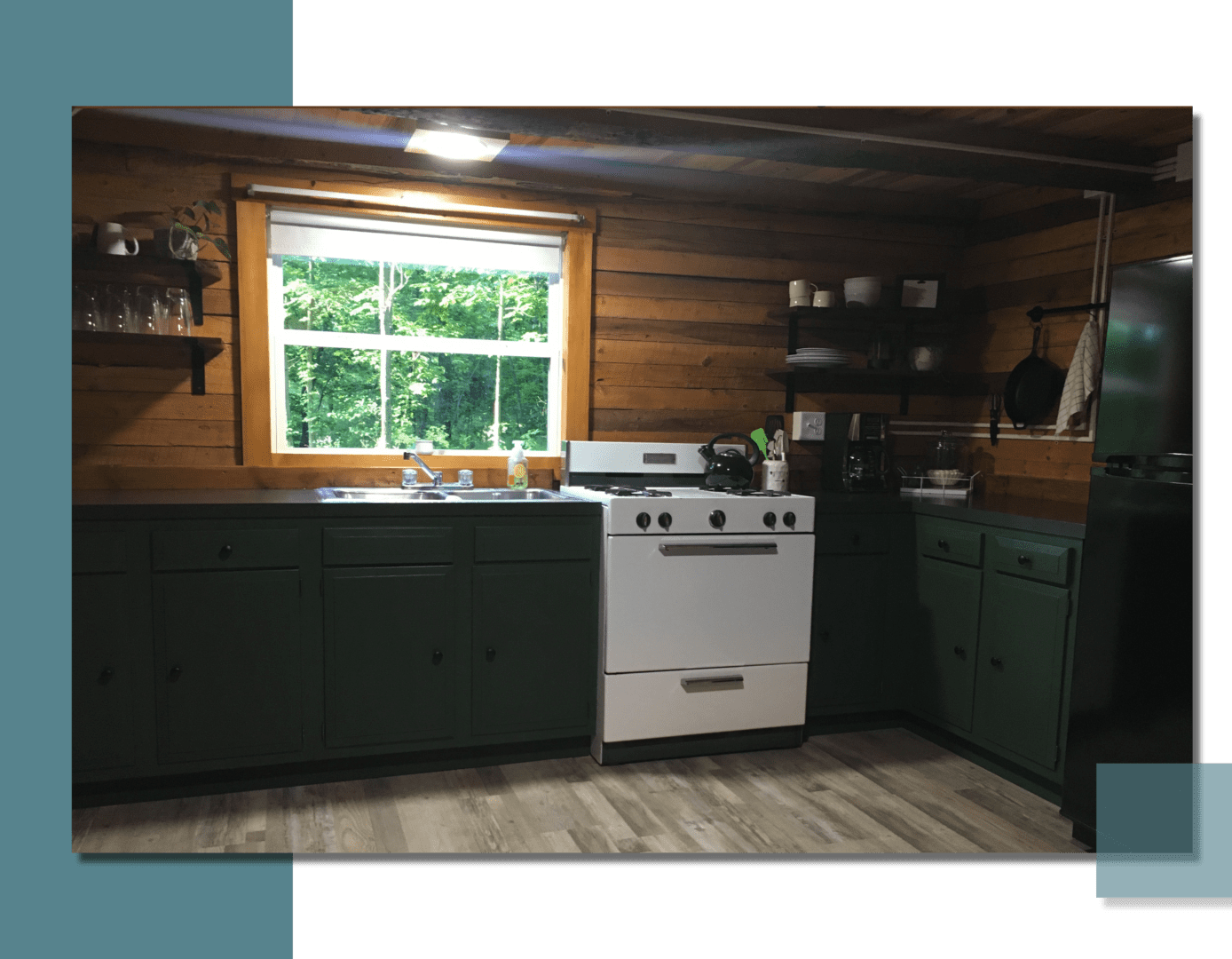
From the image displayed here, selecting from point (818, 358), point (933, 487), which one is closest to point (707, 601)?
point (818, 358)

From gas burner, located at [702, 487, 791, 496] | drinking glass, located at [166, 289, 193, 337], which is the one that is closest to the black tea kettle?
gas burner, located at [702, 487, 791, 496]

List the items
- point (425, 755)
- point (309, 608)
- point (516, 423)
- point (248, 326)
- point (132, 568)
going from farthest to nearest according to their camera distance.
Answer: point (516, 423) → point (248, 326) → point (425, 755) → point (309, 608) → point (132, 568)

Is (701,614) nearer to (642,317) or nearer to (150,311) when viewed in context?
(642,317)

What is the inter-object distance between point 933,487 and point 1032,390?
1.77 ft

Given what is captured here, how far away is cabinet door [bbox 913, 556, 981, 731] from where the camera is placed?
10.0 feet

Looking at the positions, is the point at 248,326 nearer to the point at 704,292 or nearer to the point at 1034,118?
the point at 704,292

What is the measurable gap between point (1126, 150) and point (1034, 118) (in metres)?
0.43

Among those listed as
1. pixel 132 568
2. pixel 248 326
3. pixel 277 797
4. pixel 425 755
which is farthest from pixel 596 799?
pixel 248 326

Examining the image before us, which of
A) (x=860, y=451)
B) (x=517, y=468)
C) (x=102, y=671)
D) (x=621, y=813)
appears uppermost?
(x=860, y=451)

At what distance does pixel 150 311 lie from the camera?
9.54ft

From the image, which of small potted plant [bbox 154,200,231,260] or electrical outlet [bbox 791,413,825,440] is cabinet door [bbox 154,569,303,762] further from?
electrical outlet [bbox 791,413,825,440]

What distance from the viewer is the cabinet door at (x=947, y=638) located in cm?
305

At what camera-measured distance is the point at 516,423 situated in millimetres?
3570

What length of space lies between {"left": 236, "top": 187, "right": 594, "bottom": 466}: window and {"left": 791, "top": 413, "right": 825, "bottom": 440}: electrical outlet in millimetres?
920
